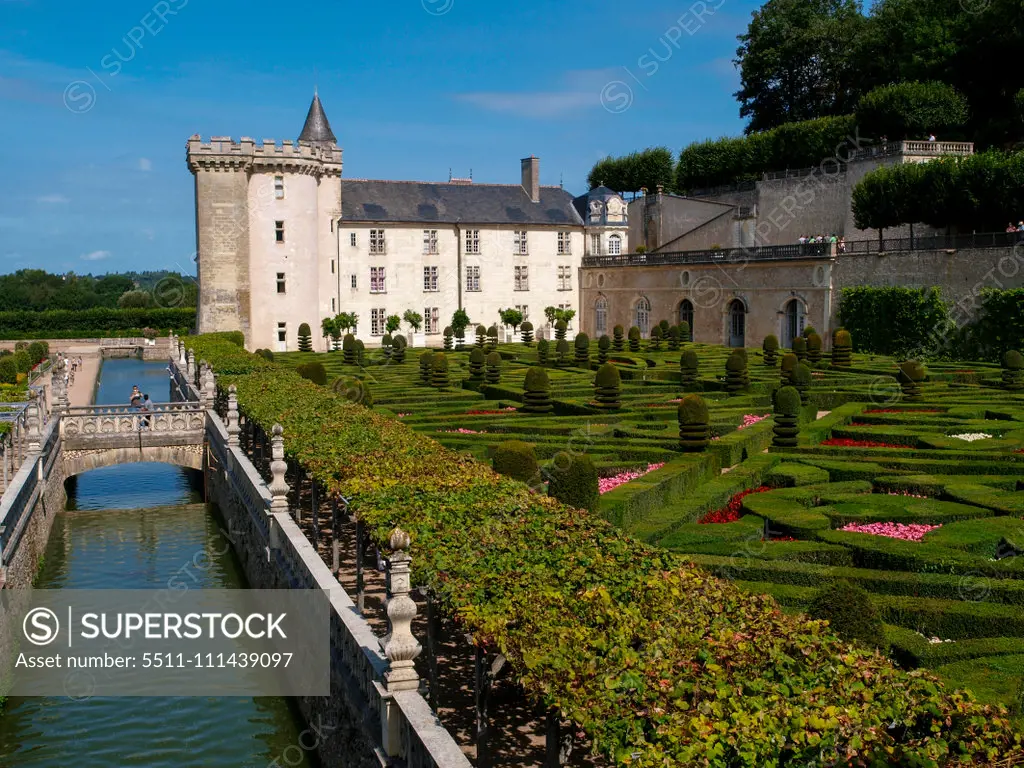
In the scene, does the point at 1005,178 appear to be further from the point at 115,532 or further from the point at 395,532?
the point at 395,532

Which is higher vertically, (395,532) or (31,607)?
(395,532)

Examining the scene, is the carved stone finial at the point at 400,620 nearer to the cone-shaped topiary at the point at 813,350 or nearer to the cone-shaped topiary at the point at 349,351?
the cone-shaped topiary at the point at 813,350

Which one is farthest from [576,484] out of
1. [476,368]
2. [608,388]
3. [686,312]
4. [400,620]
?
[686,312]

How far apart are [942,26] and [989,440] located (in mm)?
38598

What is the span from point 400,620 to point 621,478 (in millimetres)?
10191

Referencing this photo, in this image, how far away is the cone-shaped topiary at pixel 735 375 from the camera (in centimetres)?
2802

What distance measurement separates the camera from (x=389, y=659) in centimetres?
829

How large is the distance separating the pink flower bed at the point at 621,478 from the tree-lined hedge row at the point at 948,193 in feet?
86.1

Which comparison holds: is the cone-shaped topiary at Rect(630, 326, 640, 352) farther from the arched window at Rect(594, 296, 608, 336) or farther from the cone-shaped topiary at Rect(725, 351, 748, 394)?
the cone-shaped topiary at Rect(725, 351, 748, 394)

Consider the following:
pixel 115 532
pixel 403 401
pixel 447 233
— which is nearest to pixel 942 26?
pixel 447 233

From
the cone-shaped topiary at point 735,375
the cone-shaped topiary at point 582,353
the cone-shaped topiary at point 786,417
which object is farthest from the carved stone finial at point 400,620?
the cone-shaped topiary at point 582,353

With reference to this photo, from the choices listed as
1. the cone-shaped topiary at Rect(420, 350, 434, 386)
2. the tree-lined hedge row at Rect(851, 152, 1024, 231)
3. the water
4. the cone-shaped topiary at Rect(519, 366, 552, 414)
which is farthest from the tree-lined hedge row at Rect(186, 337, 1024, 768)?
the tree-lined hedge row at Rect(851, 152, 1024, 231)

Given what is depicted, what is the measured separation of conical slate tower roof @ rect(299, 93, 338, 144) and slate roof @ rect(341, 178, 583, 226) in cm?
231

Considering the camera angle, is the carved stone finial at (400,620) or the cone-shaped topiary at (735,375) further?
the cone-shaped topiary at (735,375)
